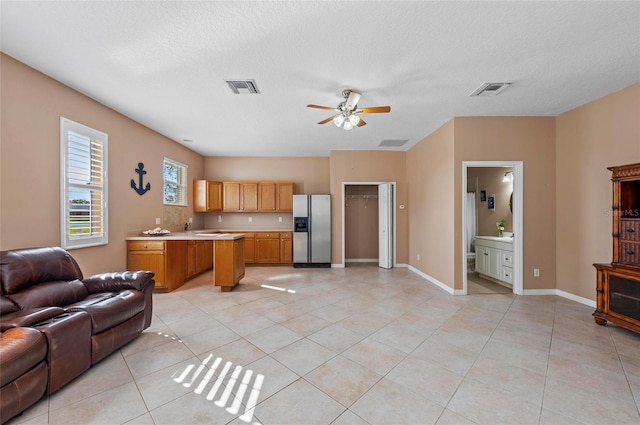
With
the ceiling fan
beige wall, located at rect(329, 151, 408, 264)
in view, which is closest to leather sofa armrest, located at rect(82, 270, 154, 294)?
the ceiling fan

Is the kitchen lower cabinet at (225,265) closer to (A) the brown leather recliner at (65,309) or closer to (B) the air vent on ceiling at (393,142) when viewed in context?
(A) the brown leather recliner at (65,309)

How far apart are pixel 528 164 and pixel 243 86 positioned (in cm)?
442

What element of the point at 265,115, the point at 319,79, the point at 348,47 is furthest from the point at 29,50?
the point at 348,47

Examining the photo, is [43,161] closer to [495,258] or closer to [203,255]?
[203,255]

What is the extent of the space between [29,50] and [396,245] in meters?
6.26

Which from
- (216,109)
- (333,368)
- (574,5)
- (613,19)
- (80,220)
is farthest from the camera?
(216,109)

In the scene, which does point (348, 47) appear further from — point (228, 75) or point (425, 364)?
point (425, 364)

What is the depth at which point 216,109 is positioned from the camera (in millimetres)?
3592

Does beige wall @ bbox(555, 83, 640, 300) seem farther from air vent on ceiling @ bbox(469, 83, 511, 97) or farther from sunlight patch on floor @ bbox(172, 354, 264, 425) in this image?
sunlight patch on floor @ bbox(172, 354, 264, 425)

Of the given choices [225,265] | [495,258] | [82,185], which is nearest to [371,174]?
[495,258]

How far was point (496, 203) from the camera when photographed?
537 centimetres

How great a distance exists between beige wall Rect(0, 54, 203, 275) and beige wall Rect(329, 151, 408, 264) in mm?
3994

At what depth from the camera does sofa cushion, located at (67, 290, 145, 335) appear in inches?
79.0

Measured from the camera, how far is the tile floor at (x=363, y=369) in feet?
5.16
